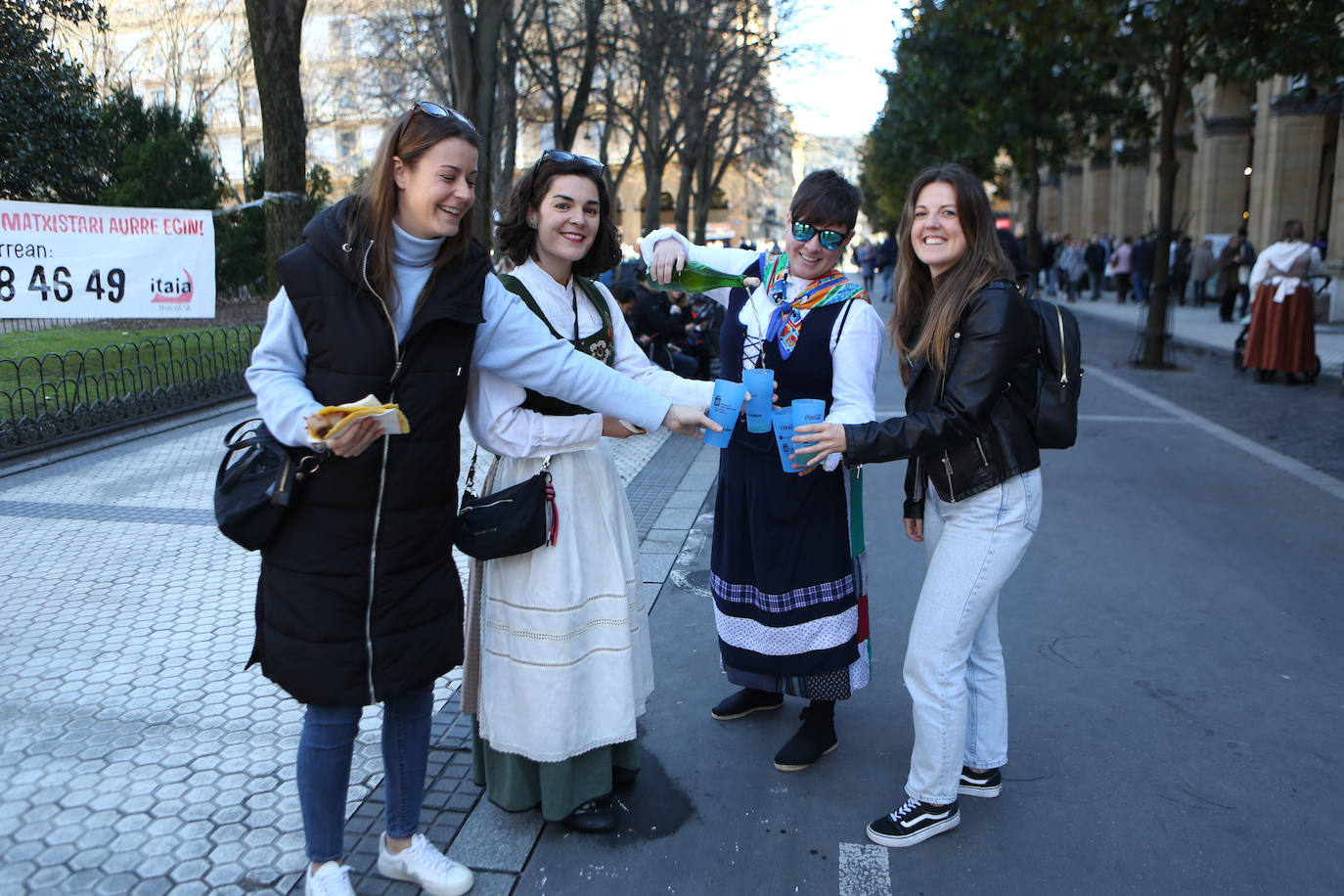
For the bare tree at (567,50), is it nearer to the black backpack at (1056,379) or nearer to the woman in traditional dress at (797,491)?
the woman in traditional dress at (797,491)

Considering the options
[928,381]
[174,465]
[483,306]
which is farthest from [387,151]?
[174,465]

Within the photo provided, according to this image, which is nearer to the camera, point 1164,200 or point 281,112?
point 281,112

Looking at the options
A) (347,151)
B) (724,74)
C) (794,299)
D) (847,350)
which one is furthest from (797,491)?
(347,151)

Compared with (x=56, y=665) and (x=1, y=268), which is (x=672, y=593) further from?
(x=1, y=268)

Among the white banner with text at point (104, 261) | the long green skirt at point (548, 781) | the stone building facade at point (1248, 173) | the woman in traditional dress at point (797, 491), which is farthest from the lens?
the stone building facade at point (1248, 173)

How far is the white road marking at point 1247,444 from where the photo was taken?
7285mm

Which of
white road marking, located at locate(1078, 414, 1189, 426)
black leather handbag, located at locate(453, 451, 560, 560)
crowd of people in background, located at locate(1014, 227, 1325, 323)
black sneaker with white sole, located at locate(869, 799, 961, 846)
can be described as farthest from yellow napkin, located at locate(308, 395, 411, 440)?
crowd of people in background, located at locate(1014, 227, 1325, 323)

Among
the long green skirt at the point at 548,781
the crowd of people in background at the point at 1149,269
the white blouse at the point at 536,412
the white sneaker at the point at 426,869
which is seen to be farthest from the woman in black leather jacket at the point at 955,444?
the crowd of people in background at the point at 1149,269

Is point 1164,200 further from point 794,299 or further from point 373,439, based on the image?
point 373,439

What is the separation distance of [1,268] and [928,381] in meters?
7.54

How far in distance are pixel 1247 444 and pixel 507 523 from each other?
8.17 metres

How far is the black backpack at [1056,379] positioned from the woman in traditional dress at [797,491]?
0.46m

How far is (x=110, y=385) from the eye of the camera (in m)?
9.71

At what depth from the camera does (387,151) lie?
2.29 metres
